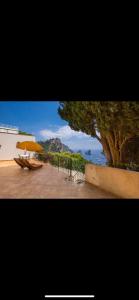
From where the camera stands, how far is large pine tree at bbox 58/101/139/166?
22.7 feet

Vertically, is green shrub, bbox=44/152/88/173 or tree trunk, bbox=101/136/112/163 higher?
tree trunk, bbox=101/136/112/163

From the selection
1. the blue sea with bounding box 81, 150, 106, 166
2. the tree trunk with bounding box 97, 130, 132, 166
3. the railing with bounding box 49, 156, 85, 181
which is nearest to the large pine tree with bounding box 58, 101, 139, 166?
the tree trunk with bounding box 97, 130, 132, 166

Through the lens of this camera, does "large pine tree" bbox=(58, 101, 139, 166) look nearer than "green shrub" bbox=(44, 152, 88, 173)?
Yes

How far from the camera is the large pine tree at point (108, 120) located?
693 centimetres

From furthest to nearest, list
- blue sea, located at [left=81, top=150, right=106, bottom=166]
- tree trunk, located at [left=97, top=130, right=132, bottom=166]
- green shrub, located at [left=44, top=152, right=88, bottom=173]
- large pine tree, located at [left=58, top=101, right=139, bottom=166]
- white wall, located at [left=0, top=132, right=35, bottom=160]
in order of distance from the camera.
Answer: white wall, located at [left=0, top=132, right=35, bottom=160]
green shrub, located at [left=44, top=152, right=88, bottom=173]
blue sea, located at [left=81, top=150, right=106, bottom=166]
tree trunk, located at [left=97, top=130, right=132, bottom=166]
large pine tree, located at [left=58, top=101, right=139, bottom=166]

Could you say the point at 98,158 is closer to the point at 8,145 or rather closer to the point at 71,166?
the point at 71,166

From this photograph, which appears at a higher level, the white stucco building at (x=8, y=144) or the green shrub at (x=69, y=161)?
the white stucco building at (x=8, y=144)

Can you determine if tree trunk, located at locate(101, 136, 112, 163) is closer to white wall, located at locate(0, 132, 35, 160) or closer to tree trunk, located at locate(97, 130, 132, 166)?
tree trunk, located at locate(97, 130, 132, 166)

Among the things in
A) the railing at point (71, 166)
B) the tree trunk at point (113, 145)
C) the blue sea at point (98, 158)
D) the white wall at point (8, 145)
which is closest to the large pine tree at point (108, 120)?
the tree trunk at point (113, 145)

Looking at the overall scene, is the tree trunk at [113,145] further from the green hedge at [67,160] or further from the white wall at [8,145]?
the white wall at [8,145]
